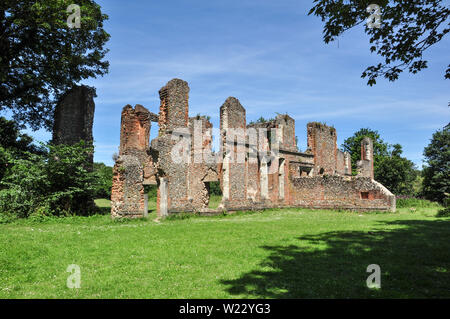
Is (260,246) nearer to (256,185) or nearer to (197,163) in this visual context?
(197,163)

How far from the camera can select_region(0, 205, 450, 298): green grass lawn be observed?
5031 millimetres

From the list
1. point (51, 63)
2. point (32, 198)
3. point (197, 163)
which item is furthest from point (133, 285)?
→ point (51, 63)

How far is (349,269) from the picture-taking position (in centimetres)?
611

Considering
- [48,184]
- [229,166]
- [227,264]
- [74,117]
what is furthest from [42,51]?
[227,264]

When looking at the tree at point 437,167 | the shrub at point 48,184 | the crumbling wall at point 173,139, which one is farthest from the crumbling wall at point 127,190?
the tree at point 437,167

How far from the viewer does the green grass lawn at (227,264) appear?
5.03 meters

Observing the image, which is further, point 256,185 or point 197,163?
point 256,185

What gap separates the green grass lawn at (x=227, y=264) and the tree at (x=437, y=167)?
30473 millimetres

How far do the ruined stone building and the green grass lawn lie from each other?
6627 mm

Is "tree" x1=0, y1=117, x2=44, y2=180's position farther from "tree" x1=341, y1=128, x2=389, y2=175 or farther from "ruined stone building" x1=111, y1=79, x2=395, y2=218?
"tree" x1=341, y1=128, x2=389, y2=175

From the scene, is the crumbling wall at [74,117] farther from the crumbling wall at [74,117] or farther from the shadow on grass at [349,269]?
the shadow on grass at [349,269]

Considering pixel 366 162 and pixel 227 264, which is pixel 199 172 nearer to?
pixel 227 264

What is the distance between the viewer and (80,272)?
6184 mm
